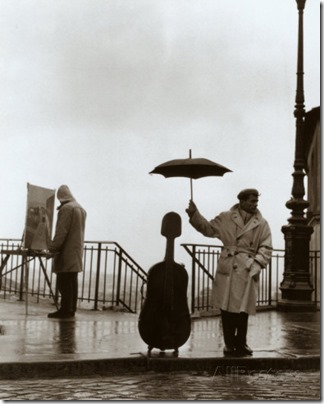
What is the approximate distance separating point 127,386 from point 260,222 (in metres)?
2.59

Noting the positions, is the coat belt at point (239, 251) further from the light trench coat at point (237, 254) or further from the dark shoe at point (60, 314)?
the dark shoe at point (60, 314)

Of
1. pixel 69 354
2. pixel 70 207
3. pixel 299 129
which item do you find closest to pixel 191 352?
pixel 69 354

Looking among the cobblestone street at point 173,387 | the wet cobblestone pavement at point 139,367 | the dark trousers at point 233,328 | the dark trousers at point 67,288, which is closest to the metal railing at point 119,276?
the dark trousers at point 67,288

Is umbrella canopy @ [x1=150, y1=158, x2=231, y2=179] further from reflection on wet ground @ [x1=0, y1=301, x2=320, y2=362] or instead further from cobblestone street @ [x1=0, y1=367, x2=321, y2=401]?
cobblestone street @ [x1=0, y1=367, x2=321, y2=401]

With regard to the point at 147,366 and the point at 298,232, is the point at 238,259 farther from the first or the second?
the point at 298,232

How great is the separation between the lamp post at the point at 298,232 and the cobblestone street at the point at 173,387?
25.8ft

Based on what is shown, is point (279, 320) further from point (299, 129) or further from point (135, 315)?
point (299, 129)

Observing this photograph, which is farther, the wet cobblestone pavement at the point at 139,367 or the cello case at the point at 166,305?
the cello case at the point at 166,305

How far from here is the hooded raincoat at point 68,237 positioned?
1151 centimetres

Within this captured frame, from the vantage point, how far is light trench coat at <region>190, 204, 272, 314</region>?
7758 mm

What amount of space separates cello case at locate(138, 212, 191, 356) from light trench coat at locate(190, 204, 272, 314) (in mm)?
412

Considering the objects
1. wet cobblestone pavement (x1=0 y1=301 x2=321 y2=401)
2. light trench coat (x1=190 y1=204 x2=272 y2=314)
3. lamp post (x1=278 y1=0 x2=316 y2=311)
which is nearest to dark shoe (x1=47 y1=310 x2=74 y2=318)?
wet cobblestone pavement (x1=0 y1=301 x2=321 y2=401)

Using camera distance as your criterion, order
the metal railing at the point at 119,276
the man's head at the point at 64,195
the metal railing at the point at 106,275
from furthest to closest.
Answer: the metal railing at the point at 106,275 < the metal railing at the point at 119,276 < the man's head at the point at 64,195

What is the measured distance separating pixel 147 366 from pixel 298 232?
865cm
